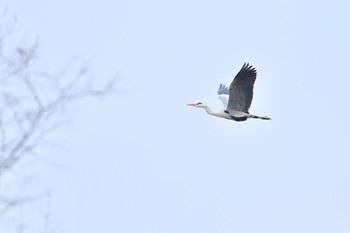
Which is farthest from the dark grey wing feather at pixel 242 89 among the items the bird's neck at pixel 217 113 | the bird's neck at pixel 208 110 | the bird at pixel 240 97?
the bird's neck at pixel 208 110

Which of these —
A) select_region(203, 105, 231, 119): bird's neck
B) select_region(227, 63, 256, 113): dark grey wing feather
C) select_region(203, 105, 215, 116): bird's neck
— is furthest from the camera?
select_region(203, 105, 215, 116): bird's neck

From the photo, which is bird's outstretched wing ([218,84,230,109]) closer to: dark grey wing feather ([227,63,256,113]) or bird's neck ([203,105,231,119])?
bird's neck ([203,105,231,119])

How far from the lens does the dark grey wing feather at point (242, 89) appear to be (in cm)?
3005

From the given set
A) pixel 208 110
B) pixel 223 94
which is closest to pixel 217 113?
pixel 208 110

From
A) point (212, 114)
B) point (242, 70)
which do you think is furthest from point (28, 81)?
point (212, 114)

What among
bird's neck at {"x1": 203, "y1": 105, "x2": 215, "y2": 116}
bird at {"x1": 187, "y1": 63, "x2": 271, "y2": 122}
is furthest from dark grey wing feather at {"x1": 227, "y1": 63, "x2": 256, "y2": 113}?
bird's neck at {"x1": 203, "y1": 105, "x2": 215, "y2": 116}

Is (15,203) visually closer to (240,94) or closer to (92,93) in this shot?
(92,93)

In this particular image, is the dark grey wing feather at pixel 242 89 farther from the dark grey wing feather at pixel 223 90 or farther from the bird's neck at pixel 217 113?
the dark grey wing feather at pixel 223 90

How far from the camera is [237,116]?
33.3 meters

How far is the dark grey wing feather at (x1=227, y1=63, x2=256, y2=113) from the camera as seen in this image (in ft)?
98.6

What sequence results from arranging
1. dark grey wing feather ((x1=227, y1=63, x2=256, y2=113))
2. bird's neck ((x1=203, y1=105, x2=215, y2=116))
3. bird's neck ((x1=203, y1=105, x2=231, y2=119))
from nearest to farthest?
dark grey wing feather ((x1=227, y1=63, x2=256, y2=113)), bird's neck ((x1=203, y1=105, x2=231, y2=119)), bird's neck ((x1=203, y1=105, x2=215, y2=116))

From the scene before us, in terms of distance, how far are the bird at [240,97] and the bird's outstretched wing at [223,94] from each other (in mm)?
275

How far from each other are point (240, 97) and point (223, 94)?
19.6ft

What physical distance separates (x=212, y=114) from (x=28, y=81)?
26865 millimetres
